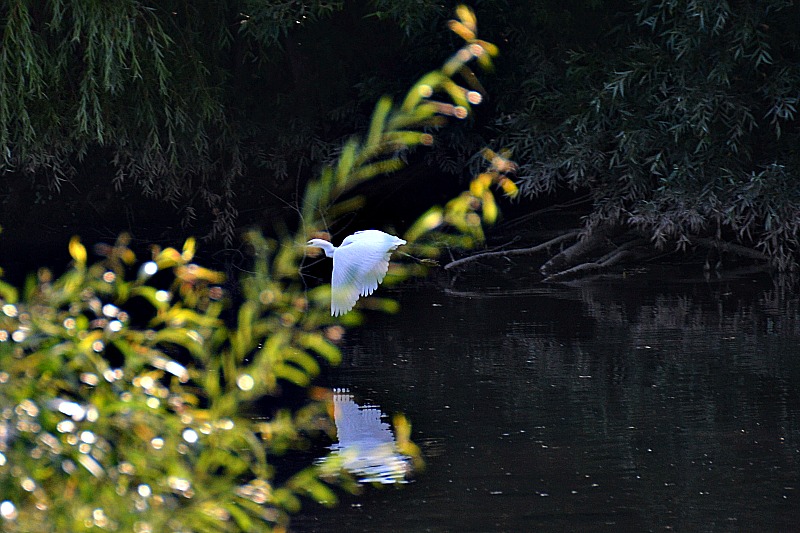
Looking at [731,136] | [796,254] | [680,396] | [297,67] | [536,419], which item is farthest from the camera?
[297,67]

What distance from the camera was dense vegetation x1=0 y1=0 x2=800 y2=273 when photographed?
10383mm

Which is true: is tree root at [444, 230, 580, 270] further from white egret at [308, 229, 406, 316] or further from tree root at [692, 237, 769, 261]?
white egret at [308, 229, 406, 316]

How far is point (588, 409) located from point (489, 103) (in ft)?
22.7

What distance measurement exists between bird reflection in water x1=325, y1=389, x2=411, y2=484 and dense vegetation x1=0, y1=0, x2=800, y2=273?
441 cm

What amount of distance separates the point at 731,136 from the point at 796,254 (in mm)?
1694

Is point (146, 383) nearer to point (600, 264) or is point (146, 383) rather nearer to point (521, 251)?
point (600, 264)

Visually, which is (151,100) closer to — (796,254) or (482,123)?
(482,123)

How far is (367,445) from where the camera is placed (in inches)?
230

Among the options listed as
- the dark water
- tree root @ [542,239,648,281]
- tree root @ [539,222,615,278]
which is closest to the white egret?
the dark water

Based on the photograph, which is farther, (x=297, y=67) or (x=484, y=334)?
(x=297, y=67)

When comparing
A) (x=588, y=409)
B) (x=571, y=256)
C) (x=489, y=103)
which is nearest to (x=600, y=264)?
(x=571, y=256)

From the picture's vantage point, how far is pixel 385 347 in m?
8.80

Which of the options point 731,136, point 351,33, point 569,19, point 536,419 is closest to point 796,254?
point 731,136

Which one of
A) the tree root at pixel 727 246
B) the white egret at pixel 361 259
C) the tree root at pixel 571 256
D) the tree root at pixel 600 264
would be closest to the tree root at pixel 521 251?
the tree root at pixel 571 256
